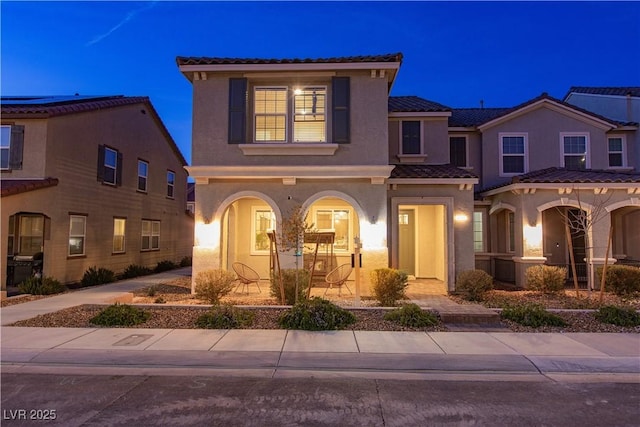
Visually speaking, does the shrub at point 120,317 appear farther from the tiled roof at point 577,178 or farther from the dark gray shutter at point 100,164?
the tiled roof at point 577,178

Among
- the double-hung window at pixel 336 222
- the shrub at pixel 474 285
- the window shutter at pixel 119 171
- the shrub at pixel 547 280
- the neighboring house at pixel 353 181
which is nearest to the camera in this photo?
the shrub at pixel 474 285

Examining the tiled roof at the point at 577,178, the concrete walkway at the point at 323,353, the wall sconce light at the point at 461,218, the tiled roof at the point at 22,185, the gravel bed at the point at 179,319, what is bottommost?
the concrete walkway at the point at 323,353

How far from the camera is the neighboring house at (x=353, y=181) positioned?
11.4 meters

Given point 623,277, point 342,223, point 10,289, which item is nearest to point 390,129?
point 342,223

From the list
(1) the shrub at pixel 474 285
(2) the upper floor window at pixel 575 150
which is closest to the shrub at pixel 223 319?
(1) the shrub at pixel 474 285

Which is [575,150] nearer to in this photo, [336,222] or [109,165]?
[336,222]

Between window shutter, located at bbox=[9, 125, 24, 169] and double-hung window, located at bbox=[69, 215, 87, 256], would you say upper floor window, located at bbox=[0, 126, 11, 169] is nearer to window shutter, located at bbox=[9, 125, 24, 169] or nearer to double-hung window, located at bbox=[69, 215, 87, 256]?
window shutter, located at bbox=[9, 125, 24, 169]

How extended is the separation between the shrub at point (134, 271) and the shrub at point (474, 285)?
1324 centimetres

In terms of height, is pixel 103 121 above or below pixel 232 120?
above

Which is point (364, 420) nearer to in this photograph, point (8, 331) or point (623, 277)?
point (8, 331)

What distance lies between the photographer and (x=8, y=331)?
733 cm

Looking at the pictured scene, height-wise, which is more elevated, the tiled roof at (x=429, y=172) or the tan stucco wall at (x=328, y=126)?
the tan stucco wall at (x=328, y=126)

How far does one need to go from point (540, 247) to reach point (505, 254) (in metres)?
1.59

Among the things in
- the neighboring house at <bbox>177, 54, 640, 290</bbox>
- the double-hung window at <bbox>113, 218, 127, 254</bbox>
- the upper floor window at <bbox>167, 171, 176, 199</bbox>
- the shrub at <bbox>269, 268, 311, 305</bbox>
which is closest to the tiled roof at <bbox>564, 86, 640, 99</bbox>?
the neighboring house at <bbox>177, 54, 640, 290</bbox>
